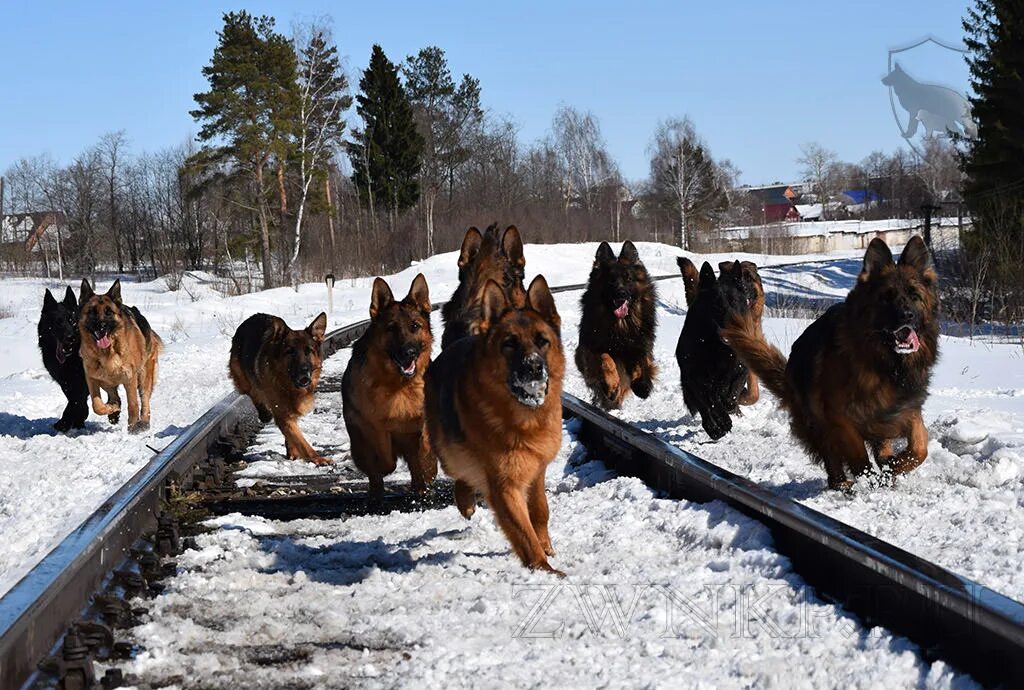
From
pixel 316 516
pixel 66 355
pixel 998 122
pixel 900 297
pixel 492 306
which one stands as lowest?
pixel 316 516

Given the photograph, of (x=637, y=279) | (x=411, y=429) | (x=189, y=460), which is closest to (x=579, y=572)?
(x=411, y=429)

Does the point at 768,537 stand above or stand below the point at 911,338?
below

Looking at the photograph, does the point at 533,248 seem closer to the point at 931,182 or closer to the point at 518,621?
the point at 518,621

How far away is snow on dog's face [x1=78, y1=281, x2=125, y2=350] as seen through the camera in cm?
1082

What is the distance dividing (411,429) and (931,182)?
374 ft

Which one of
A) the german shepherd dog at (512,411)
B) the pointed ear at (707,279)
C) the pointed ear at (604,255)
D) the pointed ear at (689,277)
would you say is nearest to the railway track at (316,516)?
the german shepherd dog at (512,411)

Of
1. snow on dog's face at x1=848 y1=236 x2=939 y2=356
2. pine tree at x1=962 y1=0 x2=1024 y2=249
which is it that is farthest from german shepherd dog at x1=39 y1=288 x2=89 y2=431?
pine tree at x1=962 y1=0 x2=1024 y2=249

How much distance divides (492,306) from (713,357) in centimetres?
390

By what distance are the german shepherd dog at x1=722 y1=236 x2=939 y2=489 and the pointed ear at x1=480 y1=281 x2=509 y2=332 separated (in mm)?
2390

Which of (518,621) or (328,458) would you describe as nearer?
(518,621)

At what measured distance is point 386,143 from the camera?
62469 millimetres

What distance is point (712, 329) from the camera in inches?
355

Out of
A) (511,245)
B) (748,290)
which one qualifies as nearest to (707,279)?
(748,290)

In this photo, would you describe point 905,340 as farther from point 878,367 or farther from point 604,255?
point 604,255
